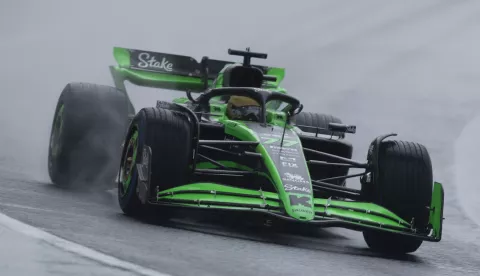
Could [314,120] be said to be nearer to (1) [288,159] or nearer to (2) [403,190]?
(2) [403,190]

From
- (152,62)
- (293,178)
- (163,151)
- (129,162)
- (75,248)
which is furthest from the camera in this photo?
(152,62)

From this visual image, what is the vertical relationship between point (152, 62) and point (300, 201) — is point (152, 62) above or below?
above

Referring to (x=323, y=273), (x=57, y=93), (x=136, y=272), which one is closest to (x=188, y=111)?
(x=323, y=273)

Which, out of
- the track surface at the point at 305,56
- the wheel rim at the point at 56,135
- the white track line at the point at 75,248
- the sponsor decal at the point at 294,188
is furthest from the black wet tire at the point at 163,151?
the wheel rim at the point at 56,135

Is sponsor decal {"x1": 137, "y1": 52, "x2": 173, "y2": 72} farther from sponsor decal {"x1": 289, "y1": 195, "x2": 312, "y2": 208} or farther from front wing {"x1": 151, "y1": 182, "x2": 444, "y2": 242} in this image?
sponsor decal {"x1": 289, "y1": 195, "x2": 312, "y2": 208}

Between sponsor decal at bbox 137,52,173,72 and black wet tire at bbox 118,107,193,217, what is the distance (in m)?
4.46

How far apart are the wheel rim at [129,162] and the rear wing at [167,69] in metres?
3.73

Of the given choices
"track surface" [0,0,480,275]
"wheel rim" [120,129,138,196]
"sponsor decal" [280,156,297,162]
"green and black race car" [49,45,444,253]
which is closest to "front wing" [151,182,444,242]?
"green and black race car" [49,45,444,253]

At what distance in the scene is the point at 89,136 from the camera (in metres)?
12.3

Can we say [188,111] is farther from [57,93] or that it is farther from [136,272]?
[57,93]

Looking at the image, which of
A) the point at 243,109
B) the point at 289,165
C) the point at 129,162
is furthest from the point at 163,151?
the point at 243,109

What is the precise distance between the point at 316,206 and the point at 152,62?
5.41m

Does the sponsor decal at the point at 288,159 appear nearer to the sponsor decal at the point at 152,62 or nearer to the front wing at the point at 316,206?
the front wing at the point at 316,206

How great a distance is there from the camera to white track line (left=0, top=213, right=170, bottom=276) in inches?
225
